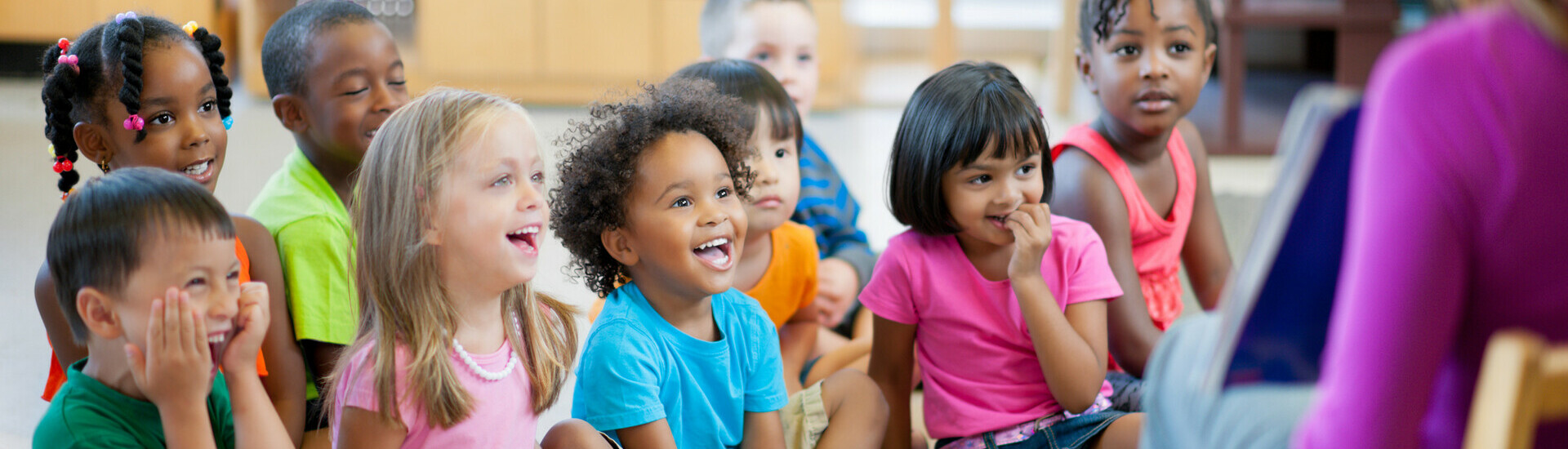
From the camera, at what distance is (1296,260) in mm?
657

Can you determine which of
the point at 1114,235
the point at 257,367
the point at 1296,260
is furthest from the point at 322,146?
the point at 1296,260

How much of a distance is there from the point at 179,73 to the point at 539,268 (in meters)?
1.14

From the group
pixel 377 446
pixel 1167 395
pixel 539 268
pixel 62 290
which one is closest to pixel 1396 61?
pixel 1167 395

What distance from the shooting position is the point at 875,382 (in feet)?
4.50

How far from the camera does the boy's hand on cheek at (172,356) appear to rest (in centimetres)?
90

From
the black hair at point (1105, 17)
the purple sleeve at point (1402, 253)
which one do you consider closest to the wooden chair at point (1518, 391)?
the purple sleeve at point (1402, 253)

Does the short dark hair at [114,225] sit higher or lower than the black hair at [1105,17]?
lower

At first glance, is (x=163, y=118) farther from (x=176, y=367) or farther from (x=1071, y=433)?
(x=1071, y=433)

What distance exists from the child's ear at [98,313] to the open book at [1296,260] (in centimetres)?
81

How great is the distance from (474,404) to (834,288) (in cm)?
71

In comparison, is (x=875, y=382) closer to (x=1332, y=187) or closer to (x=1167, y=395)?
(x=1167, y=395)

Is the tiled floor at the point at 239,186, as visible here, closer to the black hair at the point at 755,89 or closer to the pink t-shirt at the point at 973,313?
the pink t-shirt at the point at 973,313

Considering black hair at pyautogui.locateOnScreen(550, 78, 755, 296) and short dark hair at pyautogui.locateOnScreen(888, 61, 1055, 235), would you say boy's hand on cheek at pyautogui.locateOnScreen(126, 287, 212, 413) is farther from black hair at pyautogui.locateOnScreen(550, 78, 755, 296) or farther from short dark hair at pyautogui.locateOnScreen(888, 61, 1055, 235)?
short dark hair at pyautogui.locateOnScreen(888, 61, 1055, 235)

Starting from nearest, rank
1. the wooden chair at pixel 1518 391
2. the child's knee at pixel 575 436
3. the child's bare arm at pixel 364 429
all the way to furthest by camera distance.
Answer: the wooden chair at pixel 1518 391 → the child's bare arm at pixel 364 429 → the child's knee at pixel 575 436
